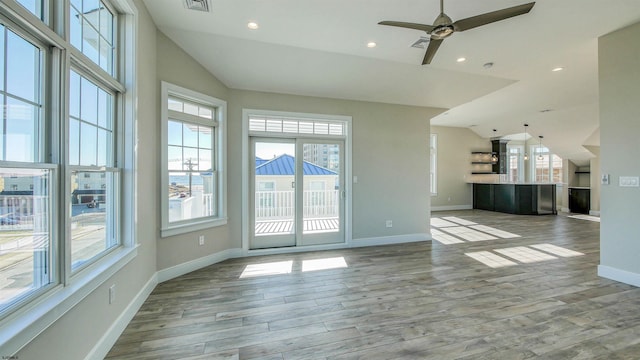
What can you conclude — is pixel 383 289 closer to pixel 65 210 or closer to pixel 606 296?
pixel 606 296

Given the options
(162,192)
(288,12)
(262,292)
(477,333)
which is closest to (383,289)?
(477,333)

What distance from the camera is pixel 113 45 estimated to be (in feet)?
7.66

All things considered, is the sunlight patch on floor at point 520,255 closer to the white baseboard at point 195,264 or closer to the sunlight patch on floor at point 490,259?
the sunlight patch on floor at point 490,259

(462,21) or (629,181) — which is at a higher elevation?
(462,21)

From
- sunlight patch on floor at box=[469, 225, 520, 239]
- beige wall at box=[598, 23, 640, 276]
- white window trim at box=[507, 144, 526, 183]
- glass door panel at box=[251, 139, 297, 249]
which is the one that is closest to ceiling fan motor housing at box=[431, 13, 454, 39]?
beige wall at box=[598, 23, 640, 276]

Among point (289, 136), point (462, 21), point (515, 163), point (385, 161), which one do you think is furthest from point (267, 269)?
point (515, 163)

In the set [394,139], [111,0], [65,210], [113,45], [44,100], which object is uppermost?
[111,0]

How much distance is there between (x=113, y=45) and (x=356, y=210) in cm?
391

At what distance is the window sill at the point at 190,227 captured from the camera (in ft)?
10.6

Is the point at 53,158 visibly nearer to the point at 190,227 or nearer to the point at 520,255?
the point at 190,227

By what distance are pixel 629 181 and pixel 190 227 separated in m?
5.22

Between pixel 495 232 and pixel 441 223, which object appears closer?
pixel 495 232

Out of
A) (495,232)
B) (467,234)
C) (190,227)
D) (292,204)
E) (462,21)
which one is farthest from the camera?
(495,232)

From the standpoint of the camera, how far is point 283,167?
452 centimetres
